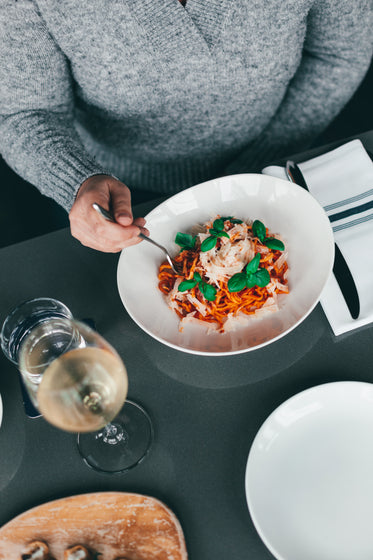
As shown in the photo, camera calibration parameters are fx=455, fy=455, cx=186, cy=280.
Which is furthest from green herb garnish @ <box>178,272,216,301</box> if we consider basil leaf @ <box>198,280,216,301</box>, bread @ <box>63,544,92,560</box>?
bread @ <box>63,544,92,560</box>

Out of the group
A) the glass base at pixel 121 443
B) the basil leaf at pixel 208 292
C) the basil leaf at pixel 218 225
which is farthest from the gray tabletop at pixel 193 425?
the basil leaf at pixel 218 225

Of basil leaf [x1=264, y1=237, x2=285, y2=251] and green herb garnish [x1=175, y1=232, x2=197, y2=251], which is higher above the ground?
green herb garnish [x1=175, y1=232, x2=197, y2=251]

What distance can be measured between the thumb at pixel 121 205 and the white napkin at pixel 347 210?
0.35 metres

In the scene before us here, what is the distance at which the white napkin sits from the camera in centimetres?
86

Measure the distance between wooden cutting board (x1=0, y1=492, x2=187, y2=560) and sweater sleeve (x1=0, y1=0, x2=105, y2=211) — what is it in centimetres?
61

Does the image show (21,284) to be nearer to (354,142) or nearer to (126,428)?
(126,428)

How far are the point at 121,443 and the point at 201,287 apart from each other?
1.04ft

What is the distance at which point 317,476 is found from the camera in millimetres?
738

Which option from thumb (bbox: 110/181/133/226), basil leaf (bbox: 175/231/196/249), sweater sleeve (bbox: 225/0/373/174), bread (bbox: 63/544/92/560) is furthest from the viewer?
sweater sleeve (bbox: 225/0/373/174)

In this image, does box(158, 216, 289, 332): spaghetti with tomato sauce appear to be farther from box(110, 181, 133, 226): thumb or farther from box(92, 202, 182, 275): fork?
box(110, 181, 133, 226): thumb

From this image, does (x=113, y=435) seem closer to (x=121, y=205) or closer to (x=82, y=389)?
(x=82, y=389)

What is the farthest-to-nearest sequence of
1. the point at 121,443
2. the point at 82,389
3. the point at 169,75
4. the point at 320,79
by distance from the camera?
the point at 320,79 < the point at 169,75 < the point at 121,443 < the point at 82,389

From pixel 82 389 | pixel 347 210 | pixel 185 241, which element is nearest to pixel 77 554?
pixel 82 389

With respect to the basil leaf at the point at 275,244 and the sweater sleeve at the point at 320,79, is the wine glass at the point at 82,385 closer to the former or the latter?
the basil leaf at the point at 275,244
